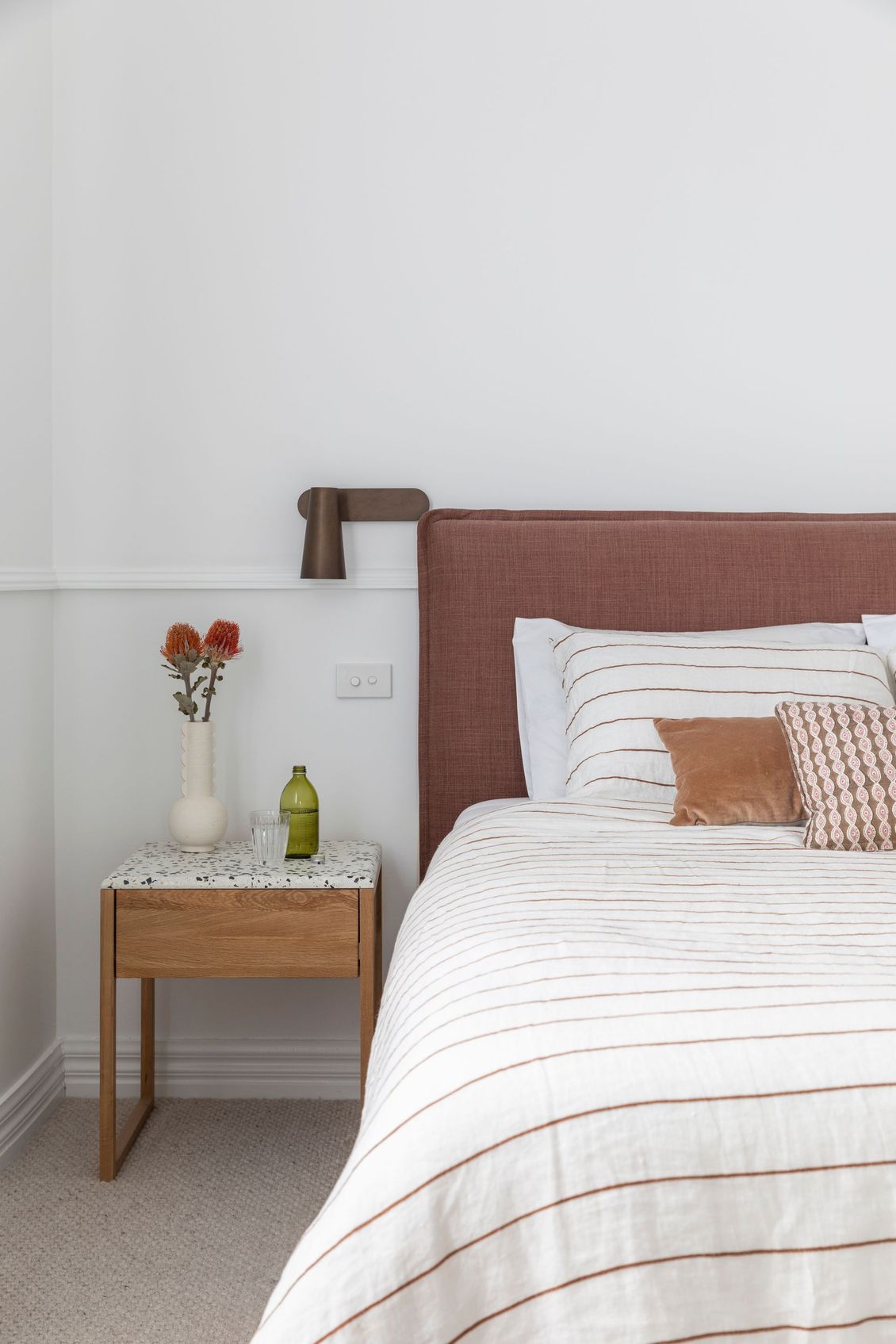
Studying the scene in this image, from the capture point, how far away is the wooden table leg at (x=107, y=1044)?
2.12m

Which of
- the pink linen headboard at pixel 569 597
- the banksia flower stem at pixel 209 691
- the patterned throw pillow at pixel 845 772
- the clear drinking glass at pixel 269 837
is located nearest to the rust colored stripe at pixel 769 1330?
the patterned throw pillow at pixel 845 772

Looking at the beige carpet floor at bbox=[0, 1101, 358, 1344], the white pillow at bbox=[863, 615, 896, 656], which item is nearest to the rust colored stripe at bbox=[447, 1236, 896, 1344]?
the beige carpet floor at bbox=[0, 1101, 358, 1344]

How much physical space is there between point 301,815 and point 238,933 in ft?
0.98

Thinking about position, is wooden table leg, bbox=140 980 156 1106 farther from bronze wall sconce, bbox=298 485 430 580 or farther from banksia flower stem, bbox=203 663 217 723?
bronze wall sconce, bbox=298 485 430 580

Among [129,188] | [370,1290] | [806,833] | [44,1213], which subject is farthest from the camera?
[129,188]

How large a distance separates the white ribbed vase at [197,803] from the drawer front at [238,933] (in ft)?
0.73

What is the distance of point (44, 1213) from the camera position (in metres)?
2.02

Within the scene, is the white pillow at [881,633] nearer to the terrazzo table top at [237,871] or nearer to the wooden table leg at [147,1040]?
the terrazzo table top at [237,871]

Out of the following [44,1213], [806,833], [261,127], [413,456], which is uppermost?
[261,127]

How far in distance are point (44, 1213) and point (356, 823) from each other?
41.0 inches

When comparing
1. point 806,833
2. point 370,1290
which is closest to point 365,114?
point 806,833

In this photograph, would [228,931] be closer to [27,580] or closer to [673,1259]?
[27,580]

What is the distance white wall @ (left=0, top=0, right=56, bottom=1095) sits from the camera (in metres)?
2.29

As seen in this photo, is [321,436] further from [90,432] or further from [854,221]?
[854,221]
